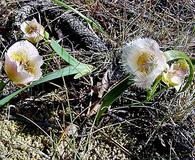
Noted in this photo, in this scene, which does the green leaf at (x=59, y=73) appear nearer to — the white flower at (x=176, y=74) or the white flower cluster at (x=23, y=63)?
the white flower cluster at (x=23, y=63)

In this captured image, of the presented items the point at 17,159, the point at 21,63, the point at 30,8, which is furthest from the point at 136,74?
the point at 30,8

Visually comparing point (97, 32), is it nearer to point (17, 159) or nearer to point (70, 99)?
point (70, 99)

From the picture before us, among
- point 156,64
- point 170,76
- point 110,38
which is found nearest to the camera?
point 156,64

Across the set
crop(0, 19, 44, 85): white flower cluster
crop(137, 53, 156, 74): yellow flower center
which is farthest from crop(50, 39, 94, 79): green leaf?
crop(137, 53, 156, 74): yellow flower center

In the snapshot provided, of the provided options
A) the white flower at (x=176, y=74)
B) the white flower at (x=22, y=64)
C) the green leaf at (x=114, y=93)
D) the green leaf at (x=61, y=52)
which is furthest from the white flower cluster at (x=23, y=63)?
the white flower at (x=176, y=74)

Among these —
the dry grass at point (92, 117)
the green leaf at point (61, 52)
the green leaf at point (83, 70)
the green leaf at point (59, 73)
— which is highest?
the green leaf at point (61, 52)

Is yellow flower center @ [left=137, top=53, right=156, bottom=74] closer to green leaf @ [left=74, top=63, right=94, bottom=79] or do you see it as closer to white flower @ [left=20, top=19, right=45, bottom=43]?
green leaf @ [left=74, top=63, right=94, bottom=79]
